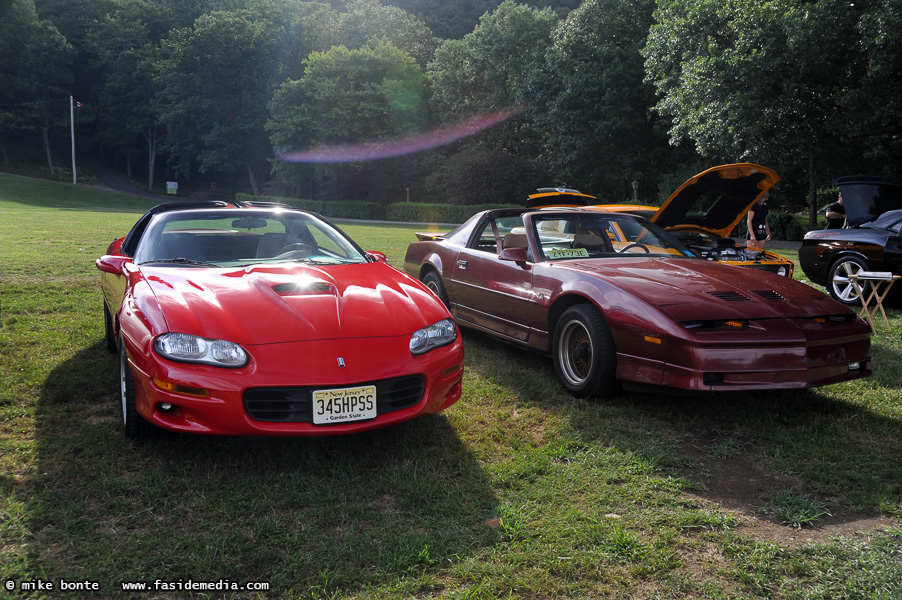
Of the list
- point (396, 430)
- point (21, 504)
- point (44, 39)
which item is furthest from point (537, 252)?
point (44, 39)

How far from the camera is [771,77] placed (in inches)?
772

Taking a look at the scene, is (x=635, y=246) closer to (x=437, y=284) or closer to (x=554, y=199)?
(x=437, y=284)

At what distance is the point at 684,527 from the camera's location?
9.65 feet

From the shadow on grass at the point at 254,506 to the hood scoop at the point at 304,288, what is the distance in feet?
2.81

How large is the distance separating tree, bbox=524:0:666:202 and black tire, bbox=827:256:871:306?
992 inches

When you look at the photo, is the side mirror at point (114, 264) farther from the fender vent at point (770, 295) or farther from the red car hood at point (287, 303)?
the fender vent at point (770, 295)

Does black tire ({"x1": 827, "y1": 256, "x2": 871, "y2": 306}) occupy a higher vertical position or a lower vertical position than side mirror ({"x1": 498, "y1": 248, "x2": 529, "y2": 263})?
lower

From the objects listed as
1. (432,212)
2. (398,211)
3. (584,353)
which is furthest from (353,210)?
(584,353)

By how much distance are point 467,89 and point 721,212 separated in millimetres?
42166

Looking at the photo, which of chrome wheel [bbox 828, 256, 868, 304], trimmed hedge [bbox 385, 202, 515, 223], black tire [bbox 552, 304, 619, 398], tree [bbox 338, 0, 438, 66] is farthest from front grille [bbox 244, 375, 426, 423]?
tree [bbox 338, 0, 438, 66]

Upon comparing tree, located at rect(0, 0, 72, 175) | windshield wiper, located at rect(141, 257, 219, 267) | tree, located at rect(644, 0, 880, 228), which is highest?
tree, located at rect(0, 0, 72, 175)

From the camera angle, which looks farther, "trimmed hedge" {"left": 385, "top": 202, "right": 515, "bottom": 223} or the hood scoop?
"trimmed hedge" {"left": 385, "top": 202, "right": 515, "bottom": 223}

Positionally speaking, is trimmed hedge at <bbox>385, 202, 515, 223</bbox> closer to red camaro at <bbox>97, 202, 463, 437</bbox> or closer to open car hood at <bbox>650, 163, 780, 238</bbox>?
open car hood at <bbox>650, 163, 780, 238</bbox>

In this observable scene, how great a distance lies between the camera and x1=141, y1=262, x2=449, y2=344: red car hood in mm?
3465
